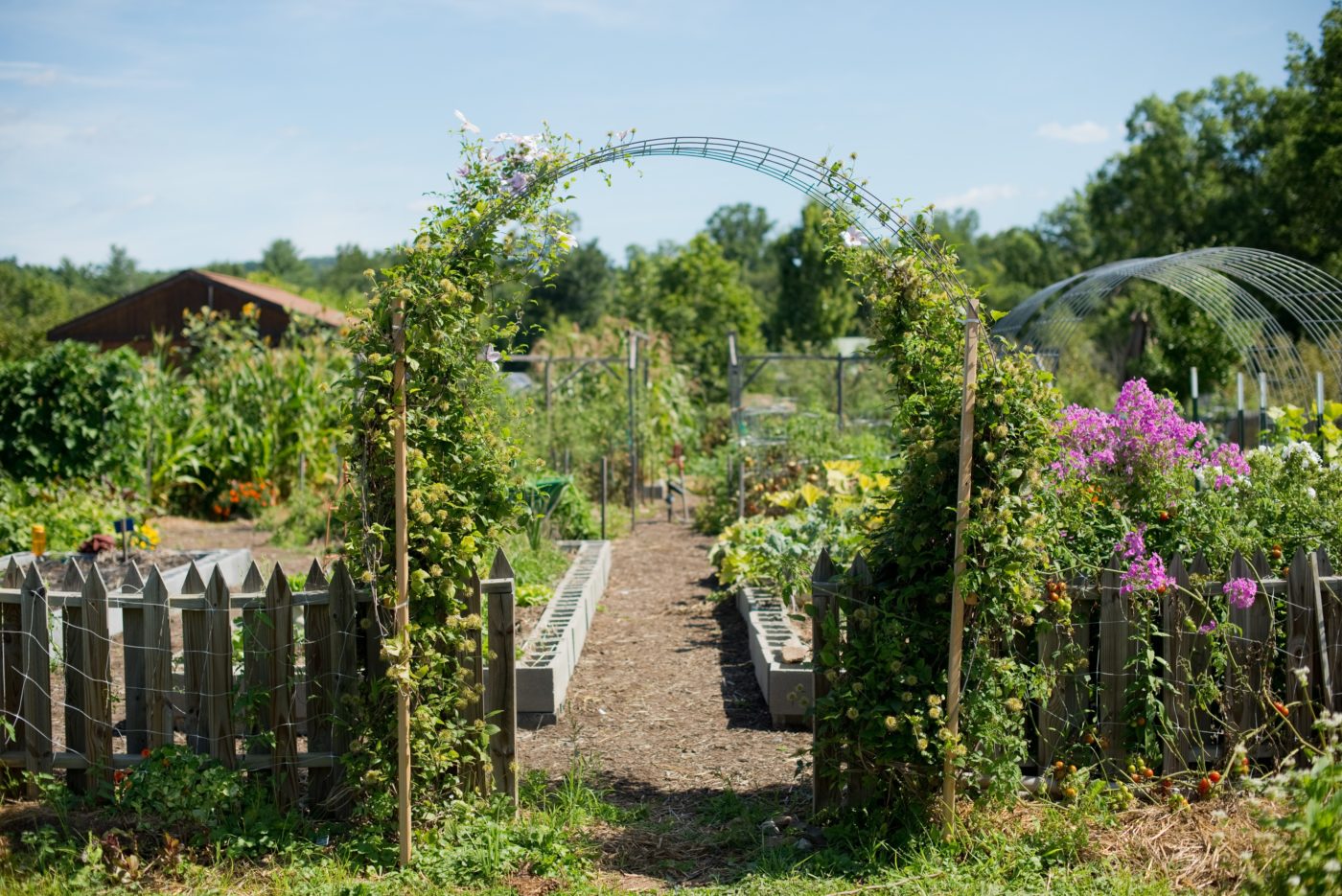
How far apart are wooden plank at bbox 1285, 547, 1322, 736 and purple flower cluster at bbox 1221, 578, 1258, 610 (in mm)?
249

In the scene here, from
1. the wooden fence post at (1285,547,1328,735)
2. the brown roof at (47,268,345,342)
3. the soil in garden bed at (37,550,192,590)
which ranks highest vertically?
the brown roof at (47,268,345,342)

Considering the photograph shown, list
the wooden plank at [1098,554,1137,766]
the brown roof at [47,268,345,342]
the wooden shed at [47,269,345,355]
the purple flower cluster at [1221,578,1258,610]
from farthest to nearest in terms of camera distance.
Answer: the wooden shed at [47,269,345,355], the brown roof at [47,268,345,342], the wooden plank at [1098,554,1137,766], the purple flower cluster at [1221,578,1258,610]

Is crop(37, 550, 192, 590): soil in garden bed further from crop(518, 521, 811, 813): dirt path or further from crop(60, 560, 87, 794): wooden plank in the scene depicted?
crop(518, 521, 811, 813): dirt path

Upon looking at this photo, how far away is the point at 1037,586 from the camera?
383 centimetres

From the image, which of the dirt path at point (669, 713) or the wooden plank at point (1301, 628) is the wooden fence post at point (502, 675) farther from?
the wooden plank at point (1301, 628)

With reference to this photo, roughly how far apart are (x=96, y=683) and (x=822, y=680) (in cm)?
293

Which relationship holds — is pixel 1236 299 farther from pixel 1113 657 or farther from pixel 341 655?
pixel 341 655

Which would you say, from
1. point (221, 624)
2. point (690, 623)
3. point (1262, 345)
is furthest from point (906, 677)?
point (1262, 345)

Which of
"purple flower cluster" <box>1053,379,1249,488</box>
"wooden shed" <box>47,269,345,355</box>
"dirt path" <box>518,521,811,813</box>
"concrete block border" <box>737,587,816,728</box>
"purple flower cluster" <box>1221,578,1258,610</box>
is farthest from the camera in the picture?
"wooden shed" <box>47,269,345,355</box>

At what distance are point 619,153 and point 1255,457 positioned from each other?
346 cm

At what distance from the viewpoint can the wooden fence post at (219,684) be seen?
3.97 meters

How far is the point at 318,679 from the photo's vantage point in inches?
156

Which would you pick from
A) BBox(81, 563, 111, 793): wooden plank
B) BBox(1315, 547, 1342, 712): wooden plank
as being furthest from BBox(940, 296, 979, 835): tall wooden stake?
BBox(81, 563, 111, 793): wooden plank

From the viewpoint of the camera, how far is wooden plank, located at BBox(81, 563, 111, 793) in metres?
4.06
